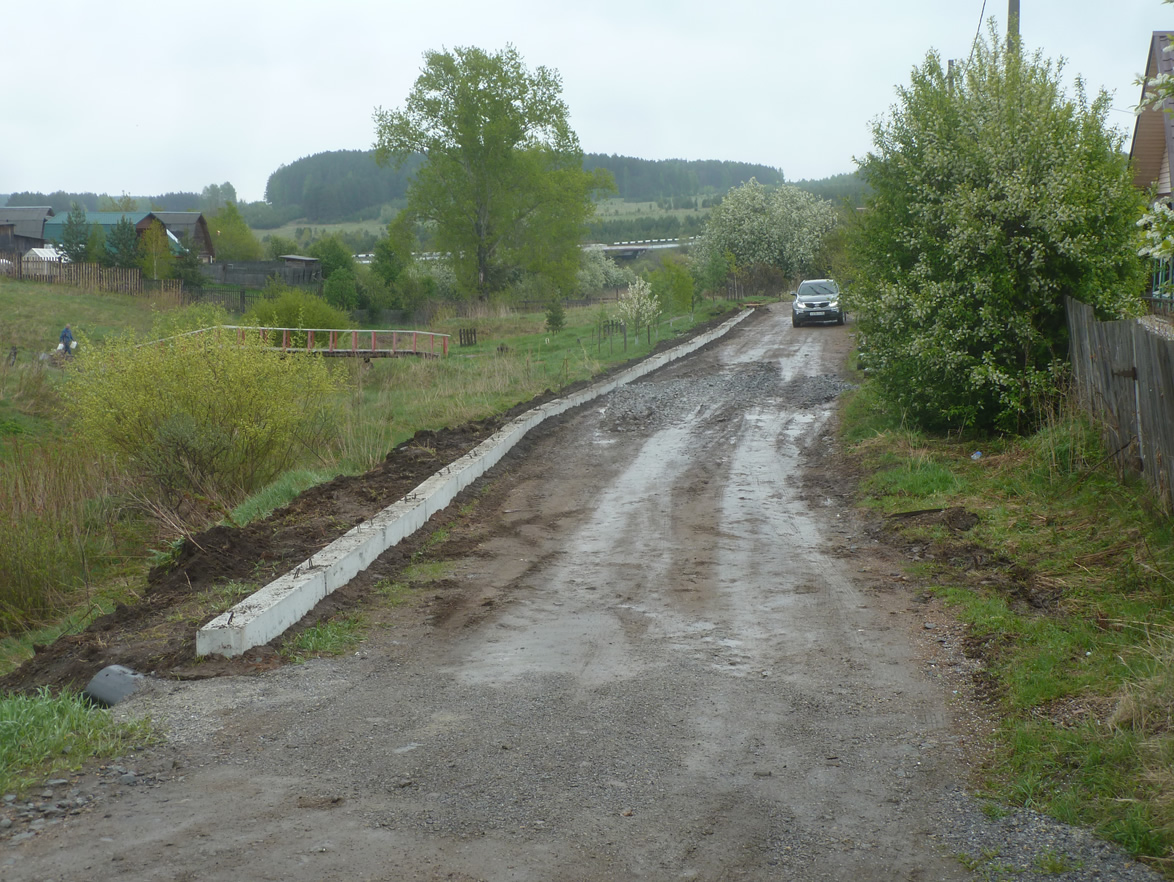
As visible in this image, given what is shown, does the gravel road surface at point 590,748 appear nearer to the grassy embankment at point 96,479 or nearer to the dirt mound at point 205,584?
the dirt mound at point 205,584

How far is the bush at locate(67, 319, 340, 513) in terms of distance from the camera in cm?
1208

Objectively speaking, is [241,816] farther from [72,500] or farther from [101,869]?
[72,500]

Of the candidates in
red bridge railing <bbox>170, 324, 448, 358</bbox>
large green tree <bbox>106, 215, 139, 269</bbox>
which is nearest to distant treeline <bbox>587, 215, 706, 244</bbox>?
large green tree <bbox>106, 215, 139, 269</bbox>

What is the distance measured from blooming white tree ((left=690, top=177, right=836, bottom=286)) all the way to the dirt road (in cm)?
4552

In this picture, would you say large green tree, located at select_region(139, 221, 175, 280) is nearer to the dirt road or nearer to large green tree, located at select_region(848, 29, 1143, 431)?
large green tree, located at select_region(848, 29, 1143, 431)

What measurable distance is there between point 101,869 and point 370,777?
1.15 metres

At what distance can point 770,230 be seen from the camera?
5403 cm

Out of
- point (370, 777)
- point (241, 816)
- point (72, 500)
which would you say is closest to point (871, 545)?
point (370, 777)

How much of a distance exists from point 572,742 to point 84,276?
175ft

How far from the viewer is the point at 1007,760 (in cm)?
456

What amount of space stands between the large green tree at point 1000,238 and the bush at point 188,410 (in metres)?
8.02

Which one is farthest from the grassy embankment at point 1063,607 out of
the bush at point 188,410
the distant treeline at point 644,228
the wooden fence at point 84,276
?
the distant treeline at point 644,228

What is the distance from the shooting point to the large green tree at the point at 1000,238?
1164 cm

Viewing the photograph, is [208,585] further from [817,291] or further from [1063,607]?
[817,291]
